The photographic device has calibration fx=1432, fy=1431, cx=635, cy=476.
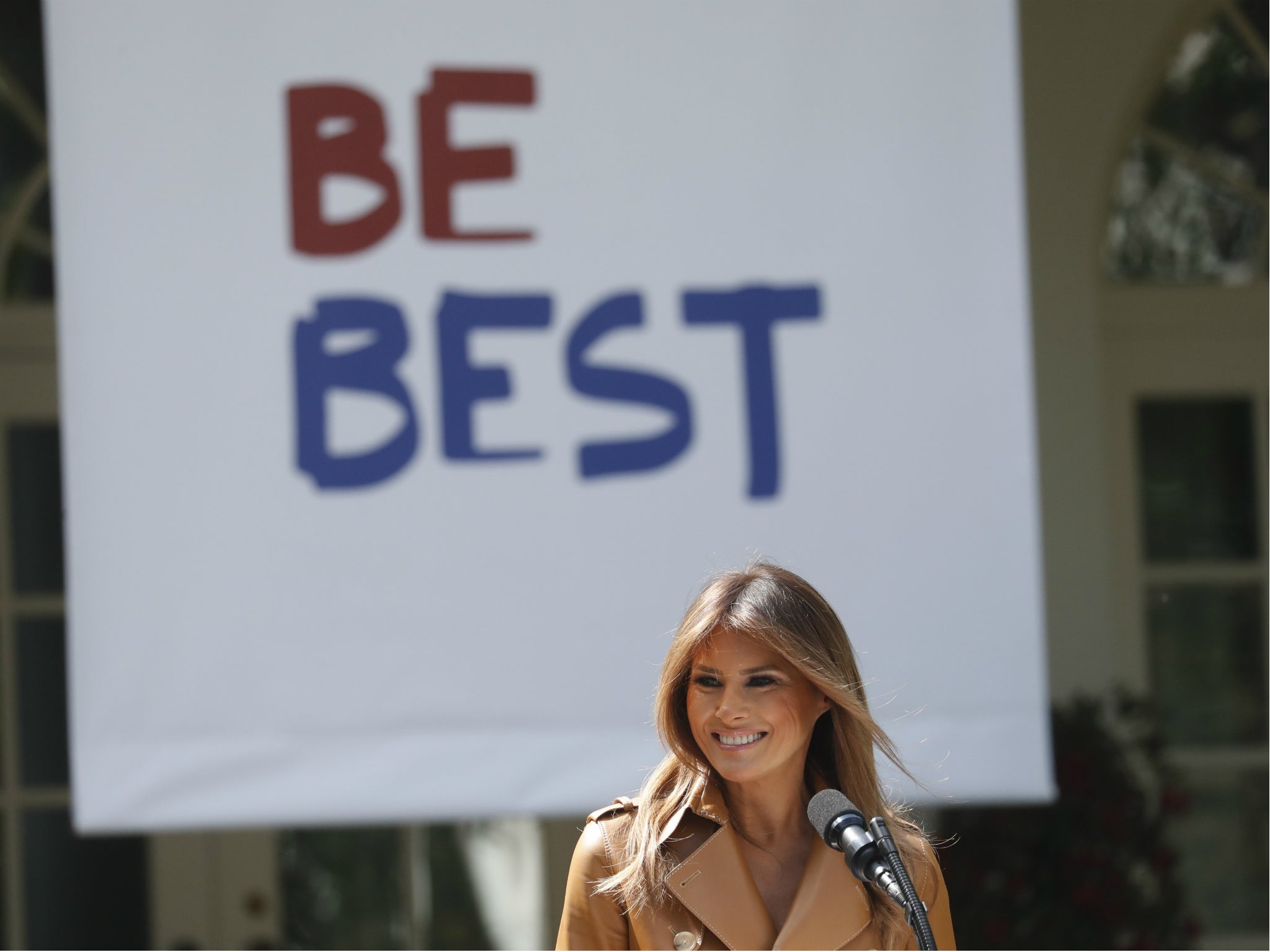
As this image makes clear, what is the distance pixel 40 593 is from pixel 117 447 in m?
1.80

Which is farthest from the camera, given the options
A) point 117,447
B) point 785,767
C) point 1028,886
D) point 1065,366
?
point 1065,366

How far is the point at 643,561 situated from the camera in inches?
99.9

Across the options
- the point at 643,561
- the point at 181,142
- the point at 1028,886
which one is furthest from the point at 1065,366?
the point at 181,142

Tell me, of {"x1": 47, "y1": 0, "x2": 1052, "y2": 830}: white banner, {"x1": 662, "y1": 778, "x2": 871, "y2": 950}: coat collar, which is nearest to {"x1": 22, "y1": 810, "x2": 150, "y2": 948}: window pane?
{"x1": 47, "y1": 0, "x2": 1052, "y2": 830}: white banner

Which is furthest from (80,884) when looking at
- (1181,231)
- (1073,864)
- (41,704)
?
(1181,231)

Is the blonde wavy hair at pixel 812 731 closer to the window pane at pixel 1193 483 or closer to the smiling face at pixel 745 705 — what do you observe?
the smiling face at pixel 745 705

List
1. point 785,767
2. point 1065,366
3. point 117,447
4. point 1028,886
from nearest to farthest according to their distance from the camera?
point 785,767
point 117,447
point 1028,886
point 1065,366

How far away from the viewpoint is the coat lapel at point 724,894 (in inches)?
63.9

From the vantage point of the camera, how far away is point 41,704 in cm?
408

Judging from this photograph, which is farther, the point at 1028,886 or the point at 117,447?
the point at 1028,886

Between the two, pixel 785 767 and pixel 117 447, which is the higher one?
pixel 117 447

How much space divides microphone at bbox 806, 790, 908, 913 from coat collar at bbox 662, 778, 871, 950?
0.64ft

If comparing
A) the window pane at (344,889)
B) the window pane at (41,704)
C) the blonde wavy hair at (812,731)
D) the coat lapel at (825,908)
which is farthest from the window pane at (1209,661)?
the window pane at (41,704)

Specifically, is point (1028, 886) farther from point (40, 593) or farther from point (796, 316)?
point (40, 593)
